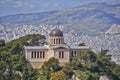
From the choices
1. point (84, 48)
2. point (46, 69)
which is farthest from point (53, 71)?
point (84, 48)

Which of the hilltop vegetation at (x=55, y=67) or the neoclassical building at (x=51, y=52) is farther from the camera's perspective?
the neoclassical building at (x=51, y=52)

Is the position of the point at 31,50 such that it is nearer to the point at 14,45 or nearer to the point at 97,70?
the point at 14,45

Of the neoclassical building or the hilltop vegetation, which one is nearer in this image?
the hilltop vegetation

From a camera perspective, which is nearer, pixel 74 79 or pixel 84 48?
pixel 74 79
